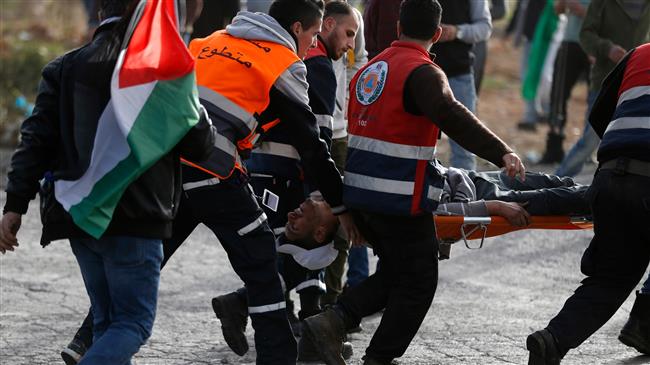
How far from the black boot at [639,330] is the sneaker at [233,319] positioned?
1.82 meters

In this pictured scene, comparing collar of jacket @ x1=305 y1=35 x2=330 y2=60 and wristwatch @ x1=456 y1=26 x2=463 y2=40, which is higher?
collar of jacket @ x1=305 y1=35 x2=330 y2=60

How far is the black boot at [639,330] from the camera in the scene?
230 inches

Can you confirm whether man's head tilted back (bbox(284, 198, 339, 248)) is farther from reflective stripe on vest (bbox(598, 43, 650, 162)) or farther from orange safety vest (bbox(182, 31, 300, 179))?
reflective stripe on vest (bbox(598, 43, 650, 162))

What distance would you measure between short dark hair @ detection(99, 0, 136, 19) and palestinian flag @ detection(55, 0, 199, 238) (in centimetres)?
16

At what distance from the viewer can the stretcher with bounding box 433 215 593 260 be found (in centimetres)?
547

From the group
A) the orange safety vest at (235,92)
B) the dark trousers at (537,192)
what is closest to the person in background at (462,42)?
the dark trousers at (537,192)

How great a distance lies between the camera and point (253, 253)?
5.25 m

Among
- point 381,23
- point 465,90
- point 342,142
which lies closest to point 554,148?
point 465,90

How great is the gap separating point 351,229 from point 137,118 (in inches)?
62.0

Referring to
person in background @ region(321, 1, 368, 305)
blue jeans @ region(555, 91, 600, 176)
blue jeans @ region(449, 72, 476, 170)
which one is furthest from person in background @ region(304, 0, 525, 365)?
blue jeans @ region(555, 91, 600, 176)

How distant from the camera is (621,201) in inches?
211

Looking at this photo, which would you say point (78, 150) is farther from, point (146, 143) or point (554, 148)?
point (554, 148)

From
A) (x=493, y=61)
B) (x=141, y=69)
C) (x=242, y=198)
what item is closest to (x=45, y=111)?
(x=141, y=69)

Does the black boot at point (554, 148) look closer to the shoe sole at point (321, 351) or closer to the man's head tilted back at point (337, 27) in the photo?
the man's head tilted back at point (337, 27)
